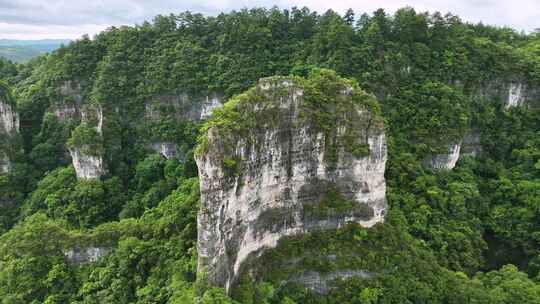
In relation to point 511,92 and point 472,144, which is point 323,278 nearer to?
point 472,144

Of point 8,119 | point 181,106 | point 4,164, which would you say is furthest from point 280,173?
point 8,119

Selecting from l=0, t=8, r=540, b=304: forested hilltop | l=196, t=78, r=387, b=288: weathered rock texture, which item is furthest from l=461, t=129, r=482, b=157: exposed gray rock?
l=196, t=78, r=387, b=288: weathered rock texture

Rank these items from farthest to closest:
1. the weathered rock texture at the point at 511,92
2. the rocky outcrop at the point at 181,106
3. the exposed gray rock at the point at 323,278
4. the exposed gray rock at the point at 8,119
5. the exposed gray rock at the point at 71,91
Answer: the weathered rock texture at the point at 511,92, the exposed gray rock at the point at 71,91, the rocky outcrop at the point at 181,106, the exposed gray rock at the point at 8,119, the exposed gray rock at the point at 323,278

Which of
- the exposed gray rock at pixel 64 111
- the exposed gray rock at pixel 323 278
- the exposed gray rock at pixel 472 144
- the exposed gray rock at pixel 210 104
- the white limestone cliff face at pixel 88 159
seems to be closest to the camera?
the exposed gray rock at pixel 323 278

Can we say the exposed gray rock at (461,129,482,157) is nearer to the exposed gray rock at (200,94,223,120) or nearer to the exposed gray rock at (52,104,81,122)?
the exposed gray rock at (200,94,223,120)

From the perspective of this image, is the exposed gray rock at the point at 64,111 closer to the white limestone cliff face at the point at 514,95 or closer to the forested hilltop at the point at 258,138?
the forested hilltop at the point at 258,138

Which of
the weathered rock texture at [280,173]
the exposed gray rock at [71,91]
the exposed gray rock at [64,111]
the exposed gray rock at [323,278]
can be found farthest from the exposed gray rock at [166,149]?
the exposed gray rock at [323,278]

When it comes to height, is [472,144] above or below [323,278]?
above
